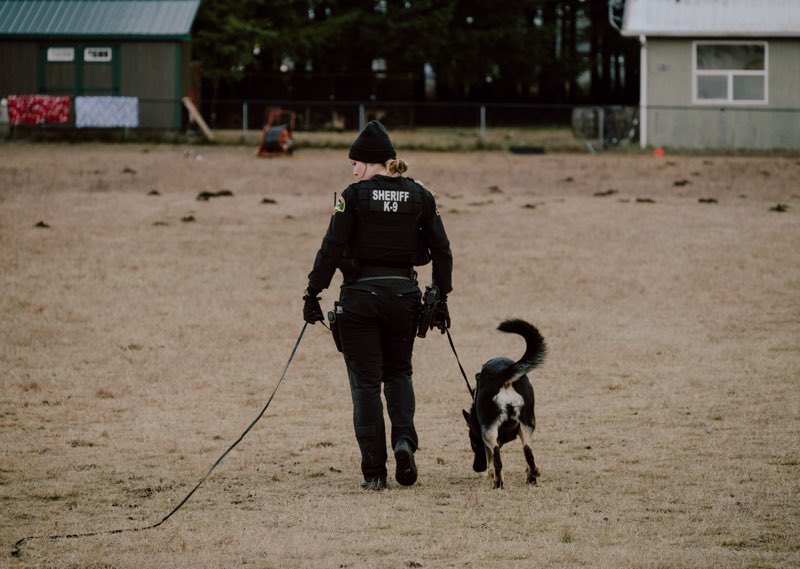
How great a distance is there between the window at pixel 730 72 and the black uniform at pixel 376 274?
26.7m

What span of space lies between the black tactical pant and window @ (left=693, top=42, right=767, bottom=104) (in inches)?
1054

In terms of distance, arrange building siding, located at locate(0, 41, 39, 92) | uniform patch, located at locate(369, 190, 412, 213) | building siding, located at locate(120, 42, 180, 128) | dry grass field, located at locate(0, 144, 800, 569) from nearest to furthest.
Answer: dry grass field, located at locate(0, 144, 800, 569) → uniform patch, located at locate(369, 190, 412, 213) → building siding, located at locate(120, 42, 180, 128) → building siding, located at locate(0, 41, 39, 92)

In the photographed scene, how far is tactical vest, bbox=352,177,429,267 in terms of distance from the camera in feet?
21.1

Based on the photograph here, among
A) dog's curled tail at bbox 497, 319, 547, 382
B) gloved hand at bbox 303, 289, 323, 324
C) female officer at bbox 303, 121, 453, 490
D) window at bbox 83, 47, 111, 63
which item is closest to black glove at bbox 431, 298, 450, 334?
female officer at bbox 303, 121, 453, 490

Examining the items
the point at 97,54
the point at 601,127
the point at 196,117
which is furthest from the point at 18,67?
the point at 601,127

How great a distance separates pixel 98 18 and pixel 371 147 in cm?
3187

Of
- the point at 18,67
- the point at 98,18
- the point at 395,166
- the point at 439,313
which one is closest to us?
the point at 395,166

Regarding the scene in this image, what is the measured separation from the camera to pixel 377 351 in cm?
653

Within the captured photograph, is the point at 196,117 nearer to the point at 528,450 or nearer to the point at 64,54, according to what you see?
the point at 64,54

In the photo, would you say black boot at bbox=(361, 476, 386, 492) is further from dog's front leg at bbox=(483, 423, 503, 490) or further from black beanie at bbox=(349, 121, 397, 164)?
black beanie at bbox=(349, 121, 397, 164)

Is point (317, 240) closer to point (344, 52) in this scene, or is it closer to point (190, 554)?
point (190, 554)

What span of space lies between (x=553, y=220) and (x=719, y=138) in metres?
14.1

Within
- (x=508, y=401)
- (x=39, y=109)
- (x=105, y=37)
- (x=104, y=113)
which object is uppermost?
(x=105, y=37)

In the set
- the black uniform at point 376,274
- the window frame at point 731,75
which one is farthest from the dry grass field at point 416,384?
the window frame at point 731,75
